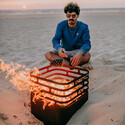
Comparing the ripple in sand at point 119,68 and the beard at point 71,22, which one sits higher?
the beard at point 71,22

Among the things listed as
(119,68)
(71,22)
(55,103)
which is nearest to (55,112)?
(55,103)

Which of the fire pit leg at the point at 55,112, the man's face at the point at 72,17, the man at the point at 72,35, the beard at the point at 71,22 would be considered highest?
the man's face at the point at 72,17

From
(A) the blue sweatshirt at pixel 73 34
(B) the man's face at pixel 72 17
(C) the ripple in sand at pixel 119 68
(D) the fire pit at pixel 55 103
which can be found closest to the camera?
(D) the fire pit at pixel 55 103

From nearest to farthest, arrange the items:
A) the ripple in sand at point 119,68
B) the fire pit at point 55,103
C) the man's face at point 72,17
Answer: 1. the fire pit at point 55,103
2. the man's face at point 72,17
3. the ripple in sand at point 119,68

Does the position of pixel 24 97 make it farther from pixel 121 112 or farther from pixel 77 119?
pixel 121 112

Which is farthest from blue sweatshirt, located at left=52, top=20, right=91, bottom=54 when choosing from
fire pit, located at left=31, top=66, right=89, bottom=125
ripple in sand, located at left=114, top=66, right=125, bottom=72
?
fire pit, located at left=31, top=66, right=89, bottom=125

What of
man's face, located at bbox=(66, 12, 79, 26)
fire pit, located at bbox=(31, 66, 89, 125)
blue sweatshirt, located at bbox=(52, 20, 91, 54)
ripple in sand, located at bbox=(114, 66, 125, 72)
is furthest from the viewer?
ripple in sand, located at bbox=(114, 66, 125, 72)

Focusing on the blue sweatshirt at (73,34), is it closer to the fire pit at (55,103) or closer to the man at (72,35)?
the man at (72,35)

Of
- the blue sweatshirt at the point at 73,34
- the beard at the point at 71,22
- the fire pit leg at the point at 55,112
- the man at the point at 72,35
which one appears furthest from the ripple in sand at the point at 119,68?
the fire pit leg at the point at 55,112

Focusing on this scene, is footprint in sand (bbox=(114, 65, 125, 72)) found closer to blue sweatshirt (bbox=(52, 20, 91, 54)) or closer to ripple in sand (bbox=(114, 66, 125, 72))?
ripple in sand (bbox=(114, 66, 125, 72))

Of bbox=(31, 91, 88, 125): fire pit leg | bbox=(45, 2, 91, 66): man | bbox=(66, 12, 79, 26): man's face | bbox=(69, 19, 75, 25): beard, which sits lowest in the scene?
bbox=(31, 91, 88, 125): fire pit leg

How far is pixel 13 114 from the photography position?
2096mm

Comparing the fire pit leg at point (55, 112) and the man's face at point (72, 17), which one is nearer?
the fire pit leg at point (55, 112)

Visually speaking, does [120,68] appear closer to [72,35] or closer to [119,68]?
[119,68]
